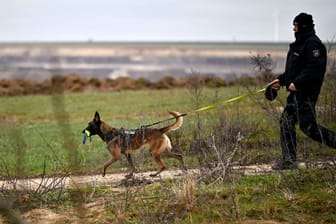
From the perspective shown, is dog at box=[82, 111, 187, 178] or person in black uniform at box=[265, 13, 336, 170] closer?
person in black uniform at box=[265, 13, 336, 170]

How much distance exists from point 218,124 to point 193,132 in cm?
62

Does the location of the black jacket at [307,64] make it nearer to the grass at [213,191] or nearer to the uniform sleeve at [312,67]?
the uniform sleeve at [312,67]

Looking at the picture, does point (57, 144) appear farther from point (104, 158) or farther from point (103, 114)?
point (103, 114)

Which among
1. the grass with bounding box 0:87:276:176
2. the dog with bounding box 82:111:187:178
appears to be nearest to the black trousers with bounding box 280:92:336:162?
the dog with bounding box 82:111:187:178

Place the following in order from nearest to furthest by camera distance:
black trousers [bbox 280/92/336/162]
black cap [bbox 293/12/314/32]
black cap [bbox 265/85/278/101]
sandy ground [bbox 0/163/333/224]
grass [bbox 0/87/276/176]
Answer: grass [bbox 0/87/276/176] → sandy ground [bbox 0/163/333/224] → black trousers [bbox 280/92/336/162] → black cap [bbox 293/12/314/32] → black cap [bbox 265/85/278/101]

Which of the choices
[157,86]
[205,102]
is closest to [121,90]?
[157,86]

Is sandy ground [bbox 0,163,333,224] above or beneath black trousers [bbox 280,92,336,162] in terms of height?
beneath

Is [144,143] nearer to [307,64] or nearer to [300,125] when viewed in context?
[300,125]

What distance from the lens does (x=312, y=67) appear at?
33.9ft

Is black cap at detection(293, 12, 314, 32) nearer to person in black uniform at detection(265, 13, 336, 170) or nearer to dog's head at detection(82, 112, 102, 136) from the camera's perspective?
person in black uniform at detection(265, 13, 336, 170)

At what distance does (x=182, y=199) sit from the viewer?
9.37m

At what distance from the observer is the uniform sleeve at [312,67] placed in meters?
10.3

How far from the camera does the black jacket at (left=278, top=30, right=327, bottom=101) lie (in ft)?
34.0

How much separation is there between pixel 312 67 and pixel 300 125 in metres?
0.89
